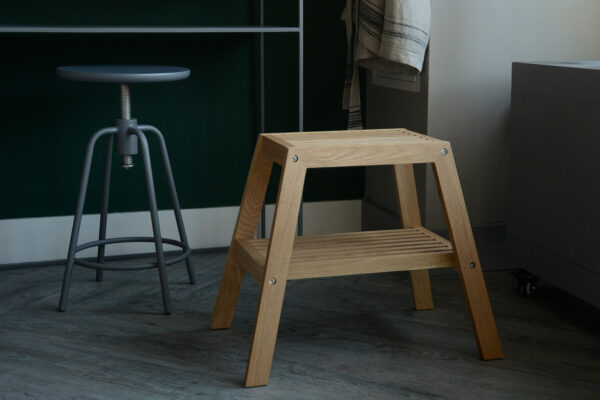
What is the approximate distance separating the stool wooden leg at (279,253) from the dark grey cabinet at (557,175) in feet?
2.36

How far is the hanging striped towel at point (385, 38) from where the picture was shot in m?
2.12

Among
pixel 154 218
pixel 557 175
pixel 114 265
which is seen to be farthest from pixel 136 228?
pixel 557 175

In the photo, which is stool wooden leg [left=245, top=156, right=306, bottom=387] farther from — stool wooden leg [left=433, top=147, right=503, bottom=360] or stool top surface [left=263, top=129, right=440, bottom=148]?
stool wooden leg [left=433, top=147, right=503, bottom=360]

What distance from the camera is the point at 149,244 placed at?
260 centimetres

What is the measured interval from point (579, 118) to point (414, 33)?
1.69ft

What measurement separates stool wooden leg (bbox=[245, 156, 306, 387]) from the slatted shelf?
0.03 metres

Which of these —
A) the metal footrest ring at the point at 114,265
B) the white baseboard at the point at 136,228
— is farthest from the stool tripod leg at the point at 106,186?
the white baseboard at the point at 136,228

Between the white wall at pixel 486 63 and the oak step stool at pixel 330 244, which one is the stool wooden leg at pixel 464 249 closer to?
the oak step stool at pixel 330 244

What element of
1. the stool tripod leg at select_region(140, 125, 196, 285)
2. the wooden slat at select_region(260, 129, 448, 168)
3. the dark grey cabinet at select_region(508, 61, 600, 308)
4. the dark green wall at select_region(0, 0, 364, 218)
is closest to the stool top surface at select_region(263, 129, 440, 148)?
the wooden slat at select_region(260, 129, 448, 168)

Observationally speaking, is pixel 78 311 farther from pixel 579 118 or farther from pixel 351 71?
pixel 579 118

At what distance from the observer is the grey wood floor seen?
1575 mm

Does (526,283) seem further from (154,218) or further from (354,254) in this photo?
(154,218)

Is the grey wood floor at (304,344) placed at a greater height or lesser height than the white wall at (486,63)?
lesser

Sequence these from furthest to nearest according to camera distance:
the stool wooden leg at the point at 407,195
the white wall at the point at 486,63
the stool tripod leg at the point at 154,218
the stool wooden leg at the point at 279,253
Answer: the white wall at the point at 486,63, the stool tripod leg at the point at 154,218, the stool wooden leg at the point at 407,195, the stool wooden leg at the point at 279,253
